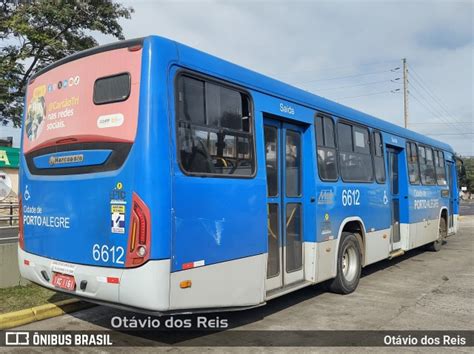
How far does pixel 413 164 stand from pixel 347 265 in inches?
164

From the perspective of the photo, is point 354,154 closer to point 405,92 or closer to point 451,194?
point 451,194

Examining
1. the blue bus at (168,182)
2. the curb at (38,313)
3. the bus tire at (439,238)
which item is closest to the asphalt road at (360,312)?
the curb at (38,313)

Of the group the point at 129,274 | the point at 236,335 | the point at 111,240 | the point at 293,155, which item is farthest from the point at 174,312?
the point at 293,155

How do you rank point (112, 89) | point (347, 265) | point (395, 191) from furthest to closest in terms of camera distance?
point (395, 191)
point (347, 265)
point (112, 89)

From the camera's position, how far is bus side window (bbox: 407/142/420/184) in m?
10.4

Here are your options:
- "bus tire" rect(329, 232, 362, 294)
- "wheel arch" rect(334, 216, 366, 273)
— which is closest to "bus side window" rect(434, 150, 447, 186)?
"wheel arch" rect(334, 216, 366, 273)

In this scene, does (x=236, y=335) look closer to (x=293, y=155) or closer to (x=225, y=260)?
(x=225, y=260)

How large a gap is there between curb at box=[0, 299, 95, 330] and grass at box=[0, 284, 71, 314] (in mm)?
142

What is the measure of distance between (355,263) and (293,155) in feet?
8.39

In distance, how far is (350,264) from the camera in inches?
304

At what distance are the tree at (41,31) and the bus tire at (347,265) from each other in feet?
31.6

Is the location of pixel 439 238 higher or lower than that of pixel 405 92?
lower

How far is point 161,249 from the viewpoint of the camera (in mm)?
4062

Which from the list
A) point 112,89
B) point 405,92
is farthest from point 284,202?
point 405,92
